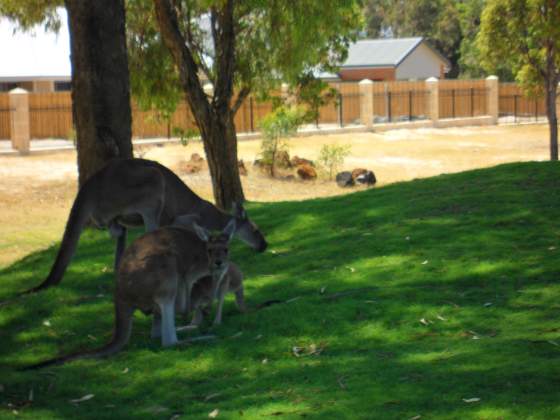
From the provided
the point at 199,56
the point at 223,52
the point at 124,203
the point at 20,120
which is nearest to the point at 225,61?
the point at 223,52

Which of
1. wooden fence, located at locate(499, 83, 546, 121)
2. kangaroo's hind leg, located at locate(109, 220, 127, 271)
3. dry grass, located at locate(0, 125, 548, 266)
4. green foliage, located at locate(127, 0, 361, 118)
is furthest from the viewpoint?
wooden fence, located at locate(499, 83, 546, 121)

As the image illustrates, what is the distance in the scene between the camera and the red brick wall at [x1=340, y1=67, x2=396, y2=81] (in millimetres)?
70188

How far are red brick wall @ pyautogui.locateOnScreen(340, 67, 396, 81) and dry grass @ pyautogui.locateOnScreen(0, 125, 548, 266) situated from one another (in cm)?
1743

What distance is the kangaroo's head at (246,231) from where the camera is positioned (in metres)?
11.1

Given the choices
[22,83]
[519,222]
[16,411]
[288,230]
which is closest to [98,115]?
[288,230]

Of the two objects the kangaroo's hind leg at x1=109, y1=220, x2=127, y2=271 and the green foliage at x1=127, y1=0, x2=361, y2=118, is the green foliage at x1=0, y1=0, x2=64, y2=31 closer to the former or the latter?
the green foliage at x1=127, y1=0, x2=361, y2=118

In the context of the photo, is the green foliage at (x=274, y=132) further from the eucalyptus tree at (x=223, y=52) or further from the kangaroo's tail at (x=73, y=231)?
the kangaroo's tail at (x=73, y=231)

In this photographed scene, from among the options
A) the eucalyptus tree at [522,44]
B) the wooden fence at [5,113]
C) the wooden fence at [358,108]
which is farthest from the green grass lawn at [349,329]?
the wooden fence at [358,108]

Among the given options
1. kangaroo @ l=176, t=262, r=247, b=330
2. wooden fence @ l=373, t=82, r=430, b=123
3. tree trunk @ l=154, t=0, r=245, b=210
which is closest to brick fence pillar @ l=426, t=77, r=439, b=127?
wooden fence @ l=373, t=82, r=430, b=123

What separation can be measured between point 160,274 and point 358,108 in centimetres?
4658

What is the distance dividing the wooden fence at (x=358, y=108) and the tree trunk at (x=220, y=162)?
24.1 m

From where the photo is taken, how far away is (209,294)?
29.3 feet

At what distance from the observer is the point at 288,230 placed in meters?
13.0

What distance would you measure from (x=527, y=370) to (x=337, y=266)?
418 centimetres
